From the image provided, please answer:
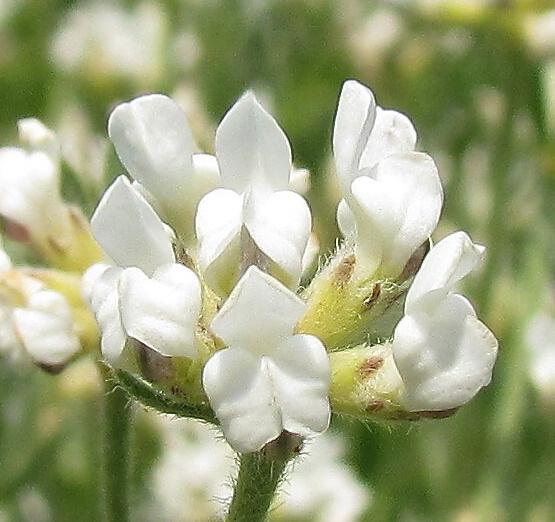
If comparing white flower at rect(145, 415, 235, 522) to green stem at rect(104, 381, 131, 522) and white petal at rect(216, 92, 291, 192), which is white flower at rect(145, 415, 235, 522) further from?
white petal at rect(216, 92, 291, 192)

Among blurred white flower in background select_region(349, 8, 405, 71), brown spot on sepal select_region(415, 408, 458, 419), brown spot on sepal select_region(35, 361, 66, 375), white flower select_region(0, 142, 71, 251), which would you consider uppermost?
brown spot on sepal select_region(415, 408, 458, 419)

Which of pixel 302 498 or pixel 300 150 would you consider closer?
pixel 302 498

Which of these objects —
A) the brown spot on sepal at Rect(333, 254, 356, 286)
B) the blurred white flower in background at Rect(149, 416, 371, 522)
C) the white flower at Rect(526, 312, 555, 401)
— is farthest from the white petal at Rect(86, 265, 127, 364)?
the white flower at Rect(526, 312, 555, 401)

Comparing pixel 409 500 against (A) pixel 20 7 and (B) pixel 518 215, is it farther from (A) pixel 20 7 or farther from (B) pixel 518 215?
(A) pixel 20 7

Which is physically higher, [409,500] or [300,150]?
[300,150]

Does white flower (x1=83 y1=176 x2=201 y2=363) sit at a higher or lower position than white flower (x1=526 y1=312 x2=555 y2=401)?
higher

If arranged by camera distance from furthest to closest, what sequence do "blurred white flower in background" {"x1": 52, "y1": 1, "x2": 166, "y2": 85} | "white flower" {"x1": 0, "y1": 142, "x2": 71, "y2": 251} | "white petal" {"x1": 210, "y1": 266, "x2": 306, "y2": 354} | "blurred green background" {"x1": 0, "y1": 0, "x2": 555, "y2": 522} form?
"blurred white flower in background" {"x1": 52, "y1": 1, "x2": 166, "y2": 85}, "blurred green background" {"x1": 0, "y1": 0, "x2": 555, "y2": 522}, "white flower" {"x1": 0, "y1": 142, "x2": 71, "y2": 251}, "white petal" {"x1": 210, "y1": 266, "x2": 306, "y2": 354}

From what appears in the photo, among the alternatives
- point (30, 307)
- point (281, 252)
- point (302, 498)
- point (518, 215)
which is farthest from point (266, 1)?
point (281, 252)
